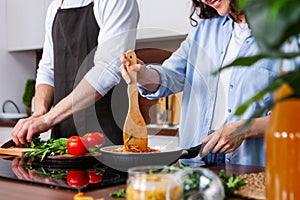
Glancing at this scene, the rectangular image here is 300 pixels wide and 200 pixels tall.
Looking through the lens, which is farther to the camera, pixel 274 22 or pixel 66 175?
pixel 66 175

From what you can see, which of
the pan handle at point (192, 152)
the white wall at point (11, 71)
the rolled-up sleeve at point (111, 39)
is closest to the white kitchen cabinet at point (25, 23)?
the white wall at point (11, 71)

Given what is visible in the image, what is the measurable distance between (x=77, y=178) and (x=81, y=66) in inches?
38.5

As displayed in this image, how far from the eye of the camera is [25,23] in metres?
3.81

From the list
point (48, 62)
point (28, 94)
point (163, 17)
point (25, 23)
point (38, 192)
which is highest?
point (25, 23)

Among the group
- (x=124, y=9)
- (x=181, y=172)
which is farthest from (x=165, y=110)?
(x=181, y=172)

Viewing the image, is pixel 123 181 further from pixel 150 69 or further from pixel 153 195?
pixel 150 69

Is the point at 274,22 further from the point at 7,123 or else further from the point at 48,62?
the point at 7,123

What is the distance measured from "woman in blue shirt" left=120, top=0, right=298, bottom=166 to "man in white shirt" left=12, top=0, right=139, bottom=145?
8.6 inches

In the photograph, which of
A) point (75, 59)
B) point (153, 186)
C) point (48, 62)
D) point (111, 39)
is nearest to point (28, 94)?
point (48, 62)

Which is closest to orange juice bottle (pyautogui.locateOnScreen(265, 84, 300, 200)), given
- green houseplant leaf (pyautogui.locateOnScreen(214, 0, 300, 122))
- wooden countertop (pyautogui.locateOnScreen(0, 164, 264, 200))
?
green houseplant leaf (pyautogui.locateOnScreen(214, 0, 300, 122))

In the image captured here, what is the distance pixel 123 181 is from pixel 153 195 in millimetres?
395

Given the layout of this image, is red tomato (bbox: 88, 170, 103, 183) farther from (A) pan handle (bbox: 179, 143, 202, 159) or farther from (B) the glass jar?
(B) the glass jar

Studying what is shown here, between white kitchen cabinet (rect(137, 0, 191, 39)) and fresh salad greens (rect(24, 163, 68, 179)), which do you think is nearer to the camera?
fresh salad greens (rect(24, 163, 68, 179))

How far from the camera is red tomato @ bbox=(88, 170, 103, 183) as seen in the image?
3.72 feet
